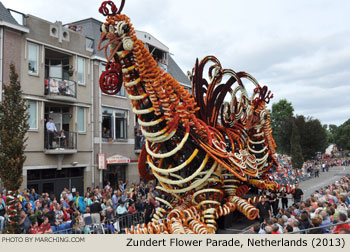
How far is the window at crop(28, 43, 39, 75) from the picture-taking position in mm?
18258

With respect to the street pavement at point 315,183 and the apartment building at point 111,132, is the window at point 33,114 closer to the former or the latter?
the apartment building at point 111,132

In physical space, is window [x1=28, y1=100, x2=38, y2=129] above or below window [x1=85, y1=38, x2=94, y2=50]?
below

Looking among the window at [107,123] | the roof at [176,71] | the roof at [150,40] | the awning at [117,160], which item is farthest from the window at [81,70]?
the roof at [176,71]

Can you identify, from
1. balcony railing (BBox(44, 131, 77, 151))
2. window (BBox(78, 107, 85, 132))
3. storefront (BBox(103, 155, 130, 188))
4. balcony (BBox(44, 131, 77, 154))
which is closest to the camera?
balcony (BBox(44, 131, 77, 154))

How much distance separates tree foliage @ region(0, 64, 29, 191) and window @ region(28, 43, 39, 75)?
30.3ft

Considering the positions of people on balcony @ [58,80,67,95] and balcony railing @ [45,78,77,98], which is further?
people on balcony @ [58,80,67,95]

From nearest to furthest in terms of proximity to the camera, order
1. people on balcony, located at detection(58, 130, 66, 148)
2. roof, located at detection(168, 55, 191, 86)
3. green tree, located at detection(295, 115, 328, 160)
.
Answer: people on balcony, located at detection(58, 130, 66, 148) → roof, located at detection(168, 55, 191, 86) → green tree, located at detection(295, 115, 328, 160)

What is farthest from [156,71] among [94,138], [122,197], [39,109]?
[94,138]

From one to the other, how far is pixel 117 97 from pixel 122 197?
34.9ft

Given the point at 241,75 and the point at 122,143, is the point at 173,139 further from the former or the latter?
the point at 122,143

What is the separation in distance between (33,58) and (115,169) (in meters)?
9.47

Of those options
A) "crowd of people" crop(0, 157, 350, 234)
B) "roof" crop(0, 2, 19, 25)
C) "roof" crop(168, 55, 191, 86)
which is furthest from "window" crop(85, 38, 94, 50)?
"crowd of people" crop(0, 157, 350, 234)

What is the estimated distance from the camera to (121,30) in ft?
29.6

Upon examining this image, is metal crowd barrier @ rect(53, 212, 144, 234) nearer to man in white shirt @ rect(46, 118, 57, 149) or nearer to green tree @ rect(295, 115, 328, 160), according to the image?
man in white shirt @ rect(46, 118, 57, 149)
